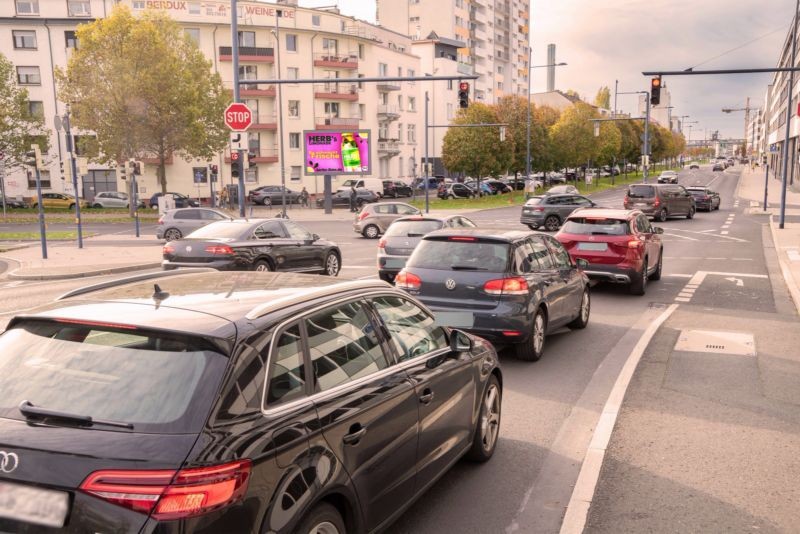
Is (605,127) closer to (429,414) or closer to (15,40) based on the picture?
(15,40)

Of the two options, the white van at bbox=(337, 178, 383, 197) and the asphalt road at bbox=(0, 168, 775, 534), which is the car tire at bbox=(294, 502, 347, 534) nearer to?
the asphalt road at bbox=(0, 168, 775, 534)

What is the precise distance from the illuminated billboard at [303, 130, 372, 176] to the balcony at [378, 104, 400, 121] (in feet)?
86.4

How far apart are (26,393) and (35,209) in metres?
54.4

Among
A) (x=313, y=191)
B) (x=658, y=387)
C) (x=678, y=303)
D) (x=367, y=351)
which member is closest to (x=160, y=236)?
(x=678, y=303)

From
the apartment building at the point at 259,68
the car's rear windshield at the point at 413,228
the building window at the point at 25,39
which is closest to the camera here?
the car's rear windshield at the point at 413,228

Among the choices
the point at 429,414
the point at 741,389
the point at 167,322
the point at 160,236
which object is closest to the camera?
the point at 167,322

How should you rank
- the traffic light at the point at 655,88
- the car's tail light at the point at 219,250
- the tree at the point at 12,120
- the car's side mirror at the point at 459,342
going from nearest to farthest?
the car's side mirror at the point at 459,342 → the car's tail light at the point at 219,250 → the traffic light at the point at 655,88 → the tree at the point at 12,120

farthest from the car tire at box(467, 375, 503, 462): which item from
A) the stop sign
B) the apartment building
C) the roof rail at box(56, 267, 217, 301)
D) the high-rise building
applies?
the high-rise building

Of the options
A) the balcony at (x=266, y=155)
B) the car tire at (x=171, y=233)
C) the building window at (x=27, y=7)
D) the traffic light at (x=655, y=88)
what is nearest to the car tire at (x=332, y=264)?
the car tire at (x=171, y=233)

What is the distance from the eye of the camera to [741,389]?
24.6ft

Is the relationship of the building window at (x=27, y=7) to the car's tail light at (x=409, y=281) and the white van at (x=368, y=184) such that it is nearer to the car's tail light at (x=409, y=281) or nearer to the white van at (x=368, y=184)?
the white van at (x=368, y=184)

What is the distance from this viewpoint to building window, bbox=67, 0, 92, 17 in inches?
2408

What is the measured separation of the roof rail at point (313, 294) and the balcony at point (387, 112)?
72.0 meters

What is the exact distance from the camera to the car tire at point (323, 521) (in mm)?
2980
